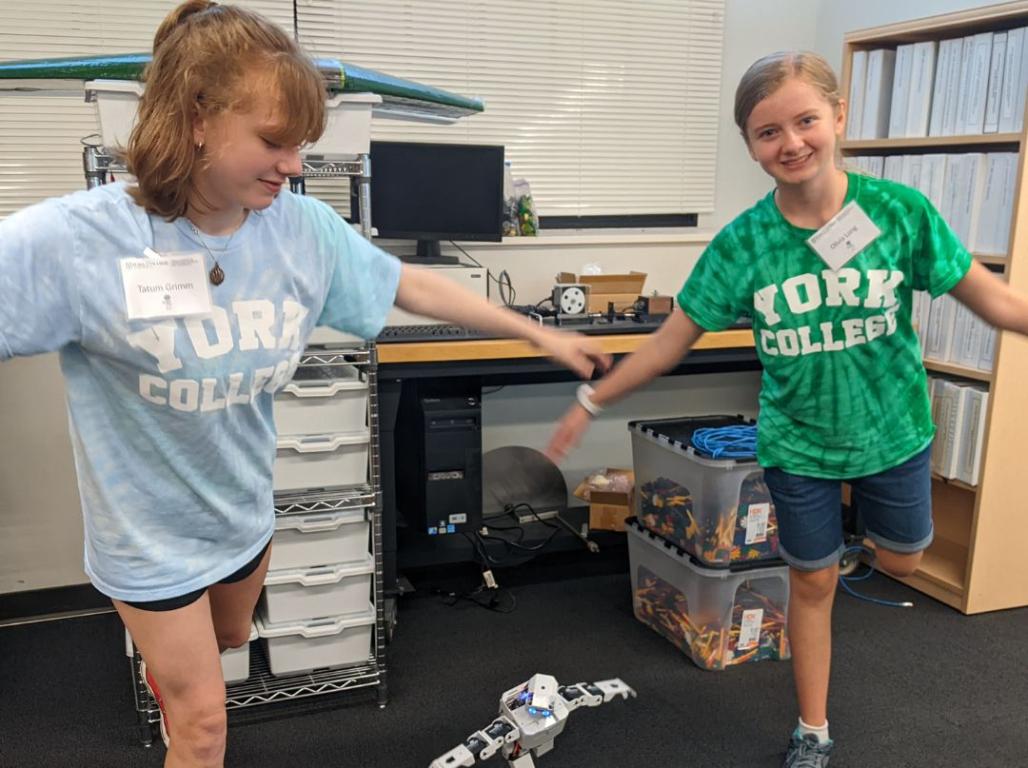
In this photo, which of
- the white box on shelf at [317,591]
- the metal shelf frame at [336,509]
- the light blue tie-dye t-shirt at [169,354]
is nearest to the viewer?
the light blue tie-dye t-shirt at [169,354]

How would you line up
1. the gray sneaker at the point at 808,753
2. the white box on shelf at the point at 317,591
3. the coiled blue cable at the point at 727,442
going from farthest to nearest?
the coiled blue cable at the point at 727,442 → the white box on shelf at the point at 317,591 → the gray sneaker at the point at 808,753

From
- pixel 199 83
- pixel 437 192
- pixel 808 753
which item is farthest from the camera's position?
pixel 437 192

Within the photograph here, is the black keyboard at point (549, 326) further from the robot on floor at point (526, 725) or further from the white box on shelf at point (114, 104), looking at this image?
the robot on floor at point (526, 725)

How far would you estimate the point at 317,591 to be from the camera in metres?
2.15

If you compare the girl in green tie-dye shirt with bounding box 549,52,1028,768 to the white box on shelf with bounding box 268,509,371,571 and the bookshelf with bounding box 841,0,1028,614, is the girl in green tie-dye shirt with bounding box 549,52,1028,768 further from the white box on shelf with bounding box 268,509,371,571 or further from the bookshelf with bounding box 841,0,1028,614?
the bookshelf with bounding box 841,0,1028,614

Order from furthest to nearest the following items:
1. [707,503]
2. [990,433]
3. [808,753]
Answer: [990,433] → [707,503] → [808,753]

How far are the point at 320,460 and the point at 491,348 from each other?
589 mm

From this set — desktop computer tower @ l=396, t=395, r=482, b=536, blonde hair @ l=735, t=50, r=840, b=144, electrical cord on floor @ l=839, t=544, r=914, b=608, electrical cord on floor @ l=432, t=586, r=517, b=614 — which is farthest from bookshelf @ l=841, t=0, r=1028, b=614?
desktop computer tower @ l=396, t=395, r=482, b=536

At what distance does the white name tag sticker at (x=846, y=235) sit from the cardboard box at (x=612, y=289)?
1.30 m

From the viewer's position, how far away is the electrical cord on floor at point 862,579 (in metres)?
2.76

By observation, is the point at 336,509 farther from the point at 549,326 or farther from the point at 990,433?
the point at 990,433

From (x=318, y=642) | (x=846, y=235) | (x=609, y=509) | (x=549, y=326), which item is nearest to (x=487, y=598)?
(x=609, y=509)

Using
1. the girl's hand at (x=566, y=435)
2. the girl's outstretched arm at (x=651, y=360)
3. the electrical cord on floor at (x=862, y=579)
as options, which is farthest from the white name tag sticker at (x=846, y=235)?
the electrical cord on floor at (x=862, y=579)

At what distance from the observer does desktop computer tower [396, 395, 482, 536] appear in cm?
256
